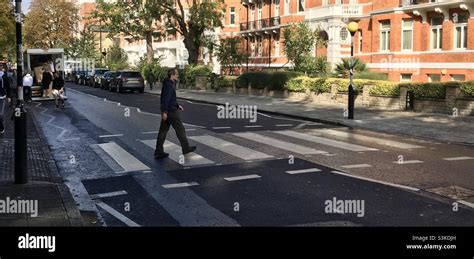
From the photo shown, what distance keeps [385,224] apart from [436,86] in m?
15.1

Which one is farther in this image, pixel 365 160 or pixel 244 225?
pixel 365 160

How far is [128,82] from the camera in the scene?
3947 cm

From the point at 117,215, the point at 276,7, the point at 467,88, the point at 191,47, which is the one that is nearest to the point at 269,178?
the point at 117,215

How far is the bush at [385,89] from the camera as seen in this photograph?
72.4ft

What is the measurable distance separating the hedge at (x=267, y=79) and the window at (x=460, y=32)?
30.8 feet

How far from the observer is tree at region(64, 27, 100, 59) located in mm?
80312

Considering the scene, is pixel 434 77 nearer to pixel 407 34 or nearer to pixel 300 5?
pixel 407 34

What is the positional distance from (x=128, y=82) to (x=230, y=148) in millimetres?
28475

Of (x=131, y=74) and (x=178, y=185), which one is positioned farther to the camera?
(x=131, y=74)

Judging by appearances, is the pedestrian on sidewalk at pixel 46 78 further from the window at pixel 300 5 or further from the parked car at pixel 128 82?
the window at pixel 300 5
